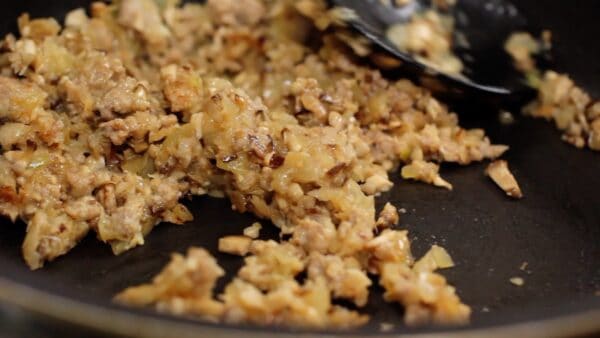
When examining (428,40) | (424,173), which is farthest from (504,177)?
(428,40)

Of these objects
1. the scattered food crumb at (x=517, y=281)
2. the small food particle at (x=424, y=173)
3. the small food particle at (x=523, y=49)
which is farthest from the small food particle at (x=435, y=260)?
the small food particle at (x=523, y=49)

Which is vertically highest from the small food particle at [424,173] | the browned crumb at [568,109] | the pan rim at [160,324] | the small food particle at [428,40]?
the browned crumb at [568,109]

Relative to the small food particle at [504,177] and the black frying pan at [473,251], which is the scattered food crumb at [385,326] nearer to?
the black frying pan at [473,251]

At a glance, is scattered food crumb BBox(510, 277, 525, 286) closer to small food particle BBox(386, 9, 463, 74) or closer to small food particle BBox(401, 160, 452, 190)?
small food particle BBox(401, 160, 452, 190)

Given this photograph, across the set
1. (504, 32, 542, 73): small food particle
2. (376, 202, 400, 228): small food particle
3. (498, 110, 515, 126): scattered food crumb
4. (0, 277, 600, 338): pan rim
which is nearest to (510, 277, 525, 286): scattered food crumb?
(376, 202, 400, 228): small food particle

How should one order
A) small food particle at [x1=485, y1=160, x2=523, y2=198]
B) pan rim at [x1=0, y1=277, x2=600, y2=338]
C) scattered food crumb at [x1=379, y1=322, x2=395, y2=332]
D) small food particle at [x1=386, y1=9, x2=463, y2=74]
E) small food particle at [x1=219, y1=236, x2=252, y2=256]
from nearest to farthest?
pan rim at [x1=0, y1=277, x2=600, y2=338] → scattered food crumb at [x1=379, y1=322, x2=395, y2=332] → small food particle at [x1=219, y1=236, x2=252, y2=256] → small food particle at [x1=485, y1=160, x2=523, y2=198] → small food particle at [x1=386, y1=9, x2=463, y2=74]
